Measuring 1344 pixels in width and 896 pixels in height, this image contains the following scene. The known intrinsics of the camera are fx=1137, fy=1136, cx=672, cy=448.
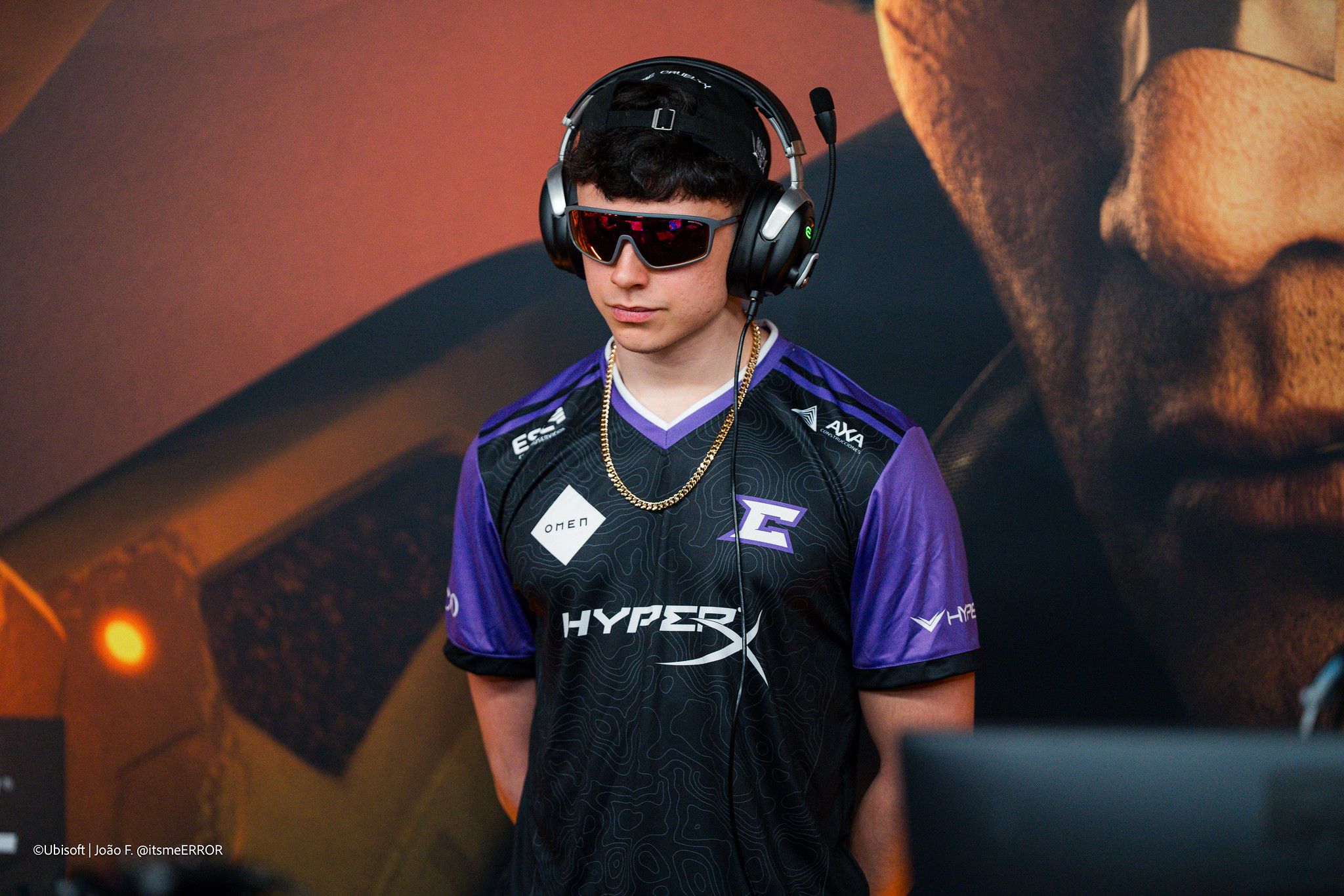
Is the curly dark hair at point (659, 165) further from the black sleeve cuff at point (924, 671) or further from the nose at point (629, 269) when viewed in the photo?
the black sleeve cuff at point (924, 671)

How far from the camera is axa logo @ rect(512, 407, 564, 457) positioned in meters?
1.56

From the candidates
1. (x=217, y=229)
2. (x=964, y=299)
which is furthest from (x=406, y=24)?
(x=964, y=299)

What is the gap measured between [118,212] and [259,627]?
0.87 meters

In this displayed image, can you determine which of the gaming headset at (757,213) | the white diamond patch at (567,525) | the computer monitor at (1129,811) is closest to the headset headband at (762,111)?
the gaming headset at (757,213)

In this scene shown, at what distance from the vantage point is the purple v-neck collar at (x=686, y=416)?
1.49m

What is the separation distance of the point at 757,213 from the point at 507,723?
0.85 meters

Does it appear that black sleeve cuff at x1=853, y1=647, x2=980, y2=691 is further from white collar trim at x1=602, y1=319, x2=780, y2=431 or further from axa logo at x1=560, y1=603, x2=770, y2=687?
white collar trim at x1=602, y1=319, x2=780, y2=431

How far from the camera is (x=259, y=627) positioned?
2254 millimetres

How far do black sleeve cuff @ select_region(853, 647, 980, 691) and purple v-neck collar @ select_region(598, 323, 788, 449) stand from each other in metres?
0.38

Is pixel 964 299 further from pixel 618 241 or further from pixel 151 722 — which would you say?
pixel 151 722

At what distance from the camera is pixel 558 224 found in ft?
4.77

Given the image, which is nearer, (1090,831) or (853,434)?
(1090,831)

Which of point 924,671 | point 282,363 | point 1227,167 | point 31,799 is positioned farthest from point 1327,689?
point 31,799

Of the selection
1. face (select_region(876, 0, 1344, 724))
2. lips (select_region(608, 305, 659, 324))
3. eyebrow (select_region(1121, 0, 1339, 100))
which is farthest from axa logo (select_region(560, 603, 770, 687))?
eyebrow (select_region(1121, 0, 1339, 100))
